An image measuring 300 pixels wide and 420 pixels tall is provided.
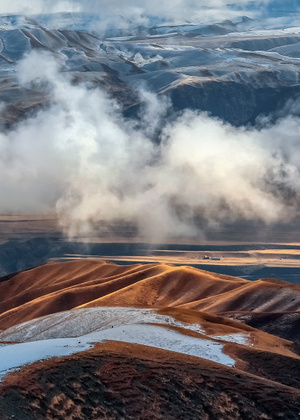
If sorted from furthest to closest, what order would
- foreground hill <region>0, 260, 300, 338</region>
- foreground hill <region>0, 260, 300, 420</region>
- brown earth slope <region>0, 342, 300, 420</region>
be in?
foreground hill <region>0, 260, 300, 338</region>
foreground hill <region>0, 260, 300, 420</region>
brown earth slope <region>0, 342, 300, 420</region>

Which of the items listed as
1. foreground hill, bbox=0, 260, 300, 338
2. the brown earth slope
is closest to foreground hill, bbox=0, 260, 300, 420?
the brown earth slope

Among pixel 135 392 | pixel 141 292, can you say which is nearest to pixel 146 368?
pixel 135 392

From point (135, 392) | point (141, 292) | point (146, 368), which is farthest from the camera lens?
point (141, 292)

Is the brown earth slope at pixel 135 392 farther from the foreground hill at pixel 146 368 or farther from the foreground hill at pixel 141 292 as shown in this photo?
the foreground hill at pixel 141 292

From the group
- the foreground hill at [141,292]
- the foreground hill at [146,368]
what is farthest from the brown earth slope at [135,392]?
the foreground hill at [141,292]

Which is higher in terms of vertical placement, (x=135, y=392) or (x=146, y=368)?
(x=146, y=368)

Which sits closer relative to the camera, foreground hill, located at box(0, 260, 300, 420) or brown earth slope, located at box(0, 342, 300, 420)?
brown earth slope, located at box(0, 342, 300, 420)

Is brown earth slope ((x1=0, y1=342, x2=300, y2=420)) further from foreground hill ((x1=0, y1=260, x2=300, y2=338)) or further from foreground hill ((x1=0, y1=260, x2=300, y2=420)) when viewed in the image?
foreground hill ((x1=0, y1=260, x2=300, y2=338))

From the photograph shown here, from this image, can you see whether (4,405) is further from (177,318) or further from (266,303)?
(266,303)

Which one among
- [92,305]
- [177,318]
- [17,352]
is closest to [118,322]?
[177,318]

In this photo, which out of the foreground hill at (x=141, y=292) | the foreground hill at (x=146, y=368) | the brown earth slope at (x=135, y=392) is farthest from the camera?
the foreground hill at (x=141, y=292)

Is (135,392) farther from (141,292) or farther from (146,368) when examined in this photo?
(141,292)
